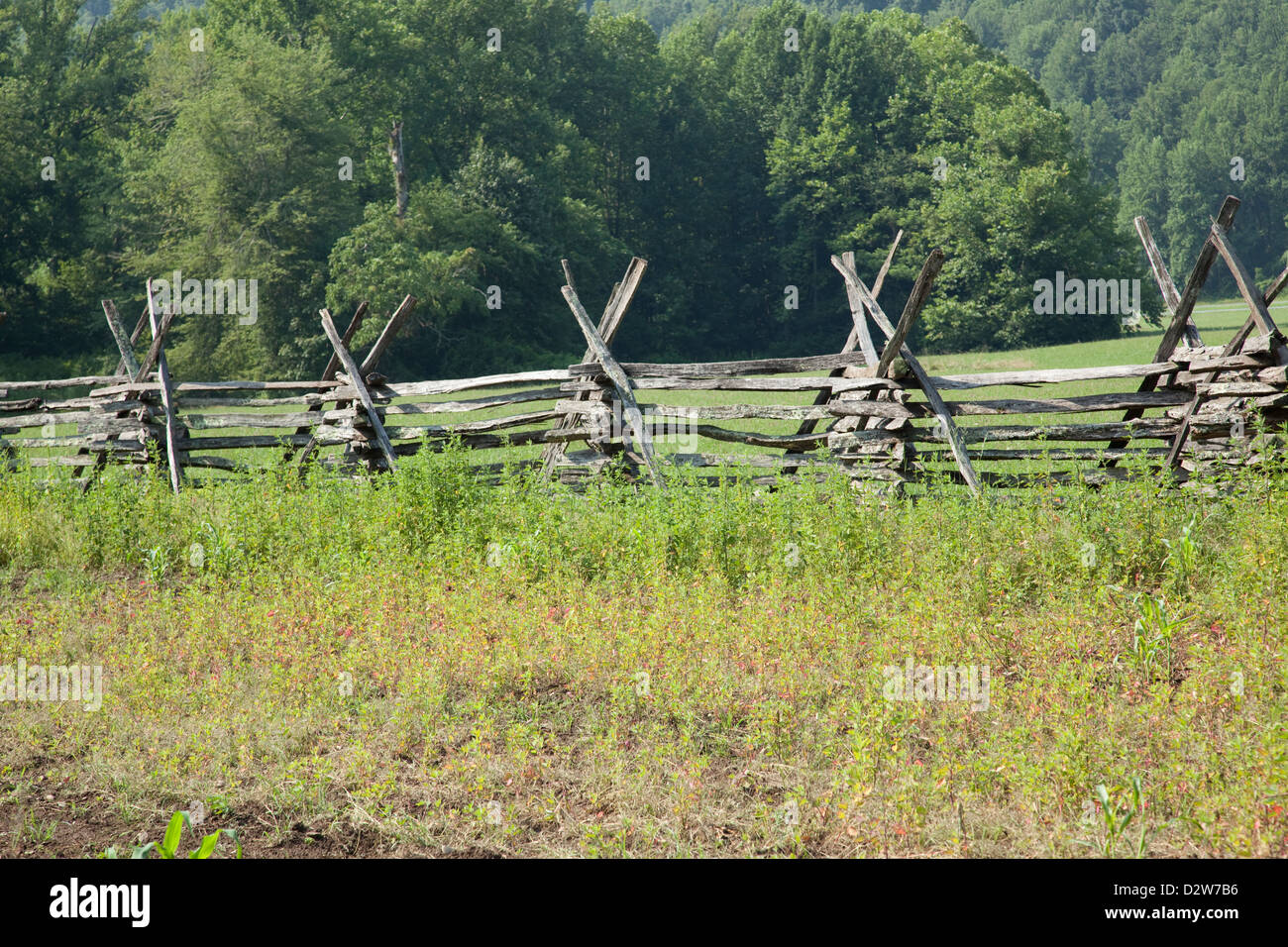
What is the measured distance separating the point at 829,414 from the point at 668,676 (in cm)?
485

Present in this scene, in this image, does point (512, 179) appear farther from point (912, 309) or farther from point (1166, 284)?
point (912, 309)

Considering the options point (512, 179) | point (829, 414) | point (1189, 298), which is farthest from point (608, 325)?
point (512, 179)

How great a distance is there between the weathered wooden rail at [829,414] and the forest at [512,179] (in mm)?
17961

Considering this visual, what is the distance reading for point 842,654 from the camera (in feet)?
18.6

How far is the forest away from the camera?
32.7 m

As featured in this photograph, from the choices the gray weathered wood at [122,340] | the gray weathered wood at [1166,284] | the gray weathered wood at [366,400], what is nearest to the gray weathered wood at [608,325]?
the gray weathered wood at [366,400]

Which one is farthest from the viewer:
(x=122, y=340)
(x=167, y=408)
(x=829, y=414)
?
(x=122, y=340)

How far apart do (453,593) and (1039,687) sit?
3836 mm

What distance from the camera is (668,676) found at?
5.51m

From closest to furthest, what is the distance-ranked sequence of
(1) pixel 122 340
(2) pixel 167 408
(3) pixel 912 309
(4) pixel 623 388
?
(3) pixel 912 309
(4) pixel 623 388
(2) pixel 167 408
(1) pixel 122 340

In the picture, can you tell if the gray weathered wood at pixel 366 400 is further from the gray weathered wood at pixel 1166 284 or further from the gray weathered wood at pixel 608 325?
Result: the gray weathered wood at pixel 1166 284

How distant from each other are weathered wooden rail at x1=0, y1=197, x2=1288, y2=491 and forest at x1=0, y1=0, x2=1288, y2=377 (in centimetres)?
1796

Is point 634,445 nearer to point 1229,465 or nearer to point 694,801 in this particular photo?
point 1229,465
